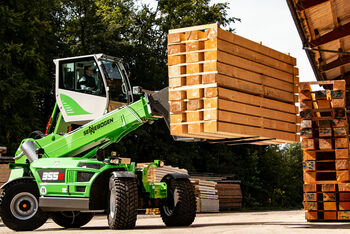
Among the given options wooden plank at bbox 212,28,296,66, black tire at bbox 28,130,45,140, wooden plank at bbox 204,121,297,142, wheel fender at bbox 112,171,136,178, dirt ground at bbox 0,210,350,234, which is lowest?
dirt ground at bbox 0,210,350,234

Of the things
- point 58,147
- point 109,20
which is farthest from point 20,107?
point 58,147

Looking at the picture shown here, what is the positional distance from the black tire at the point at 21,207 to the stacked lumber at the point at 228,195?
1698 centimetres

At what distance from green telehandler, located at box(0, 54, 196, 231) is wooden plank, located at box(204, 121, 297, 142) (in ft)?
5.07

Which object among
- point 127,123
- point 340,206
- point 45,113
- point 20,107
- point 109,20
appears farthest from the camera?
point 109,20

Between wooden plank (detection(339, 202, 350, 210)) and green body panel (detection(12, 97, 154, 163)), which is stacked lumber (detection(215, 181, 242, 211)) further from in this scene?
green body panel (detection(12, 97, 154, 163))

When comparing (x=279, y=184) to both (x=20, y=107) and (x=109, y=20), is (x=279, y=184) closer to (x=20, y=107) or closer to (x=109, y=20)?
(x=109, y=20)

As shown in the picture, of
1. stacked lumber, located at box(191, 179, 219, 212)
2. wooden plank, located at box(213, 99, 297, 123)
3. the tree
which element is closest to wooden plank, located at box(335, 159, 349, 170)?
wooden plank, located at box(213, 99, 297, 123)

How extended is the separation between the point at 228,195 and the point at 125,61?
9.29 metres

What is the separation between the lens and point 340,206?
1321 centimetres

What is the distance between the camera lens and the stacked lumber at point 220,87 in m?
10.8

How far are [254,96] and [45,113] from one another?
2202 centimetres

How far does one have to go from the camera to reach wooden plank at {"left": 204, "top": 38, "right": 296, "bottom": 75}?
10914 mm

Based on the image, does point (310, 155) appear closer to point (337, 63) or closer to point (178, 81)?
point (178, 81)

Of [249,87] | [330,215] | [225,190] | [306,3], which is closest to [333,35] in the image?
[306,3]
